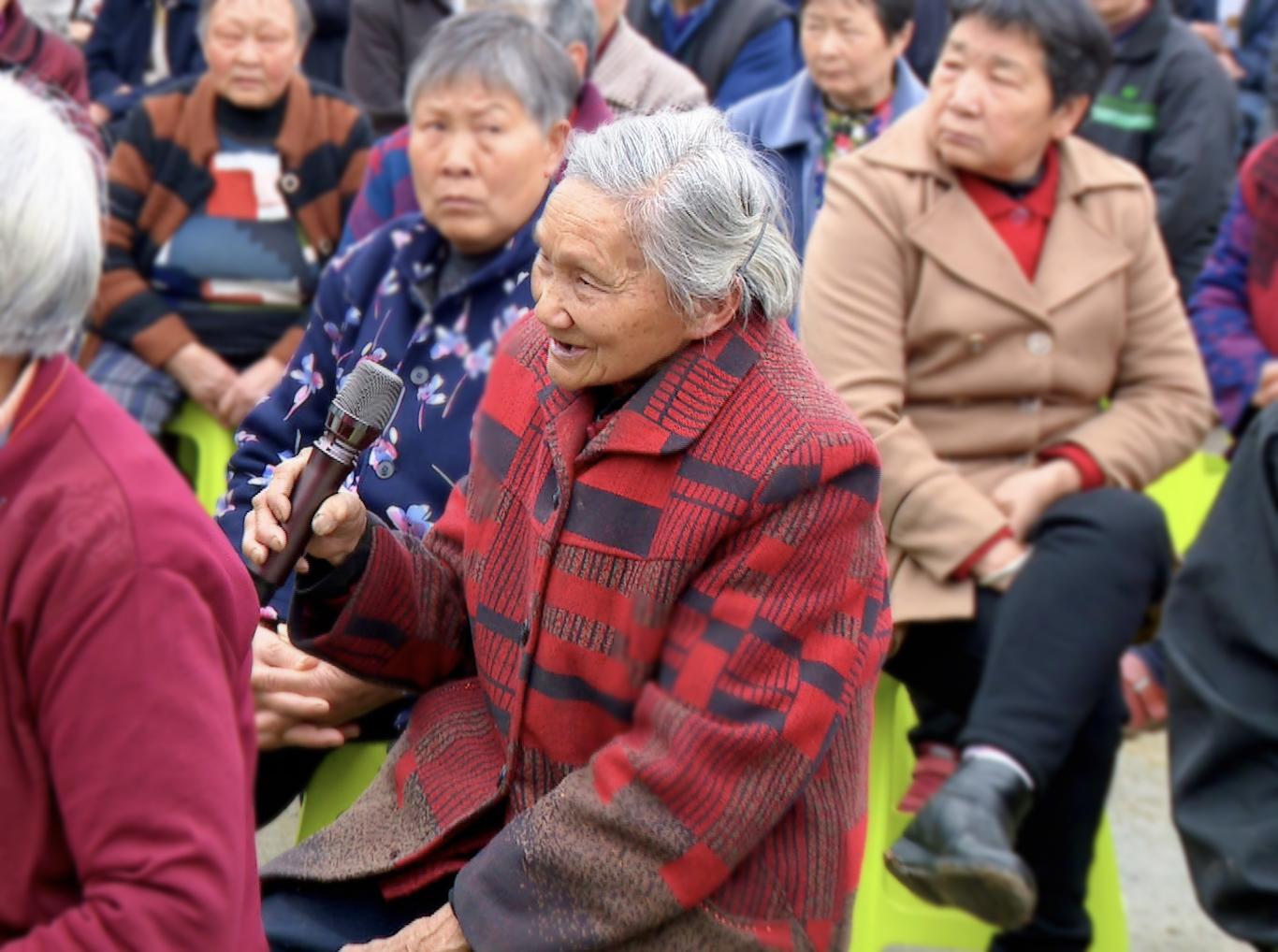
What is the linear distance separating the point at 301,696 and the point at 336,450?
2.39 ft

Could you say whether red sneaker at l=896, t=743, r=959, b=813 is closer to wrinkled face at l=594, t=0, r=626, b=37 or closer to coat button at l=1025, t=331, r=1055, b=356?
coat button at l=1025, t=331, r=1055, b=356

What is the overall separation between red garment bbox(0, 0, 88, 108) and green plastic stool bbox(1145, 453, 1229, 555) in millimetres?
3147

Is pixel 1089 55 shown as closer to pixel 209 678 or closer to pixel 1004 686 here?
pixel 1004 686

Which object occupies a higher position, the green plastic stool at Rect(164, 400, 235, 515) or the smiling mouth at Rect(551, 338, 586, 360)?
the smiling mouth at Rect(551, 338, 586, 360)

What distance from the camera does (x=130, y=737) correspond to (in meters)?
1.47

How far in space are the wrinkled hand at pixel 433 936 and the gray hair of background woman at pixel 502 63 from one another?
1413 mm

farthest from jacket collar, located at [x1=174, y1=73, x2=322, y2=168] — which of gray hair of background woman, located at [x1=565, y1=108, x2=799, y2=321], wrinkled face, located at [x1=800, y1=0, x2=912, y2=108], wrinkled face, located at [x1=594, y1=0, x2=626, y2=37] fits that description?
gray hair of background woman, located at [x1=565, y1=108, x2=799, y2=321]

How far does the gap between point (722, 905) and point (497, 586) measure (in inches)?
17.7

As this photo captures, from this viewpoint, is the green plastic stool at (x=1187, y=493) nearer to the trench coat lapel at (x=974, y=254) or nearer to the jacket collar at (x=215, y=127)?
the trench coat lapel at (x=974, y=254)

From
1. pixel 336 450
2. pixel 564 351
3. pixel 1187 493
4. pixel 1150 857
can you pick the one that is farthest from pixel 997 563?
pixel 336 450

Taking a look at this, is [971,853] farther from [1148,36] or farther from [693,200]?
[1148,36]

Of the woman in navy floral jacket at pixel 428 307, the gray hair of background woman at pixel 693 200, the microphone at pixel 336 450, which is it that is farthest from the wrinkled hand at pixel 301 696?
the gray hair of background woman at pixel 693 200

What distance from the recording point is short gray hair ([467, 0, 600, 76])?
157 inches

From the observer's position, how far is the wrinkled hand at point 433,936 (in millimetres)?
1983
